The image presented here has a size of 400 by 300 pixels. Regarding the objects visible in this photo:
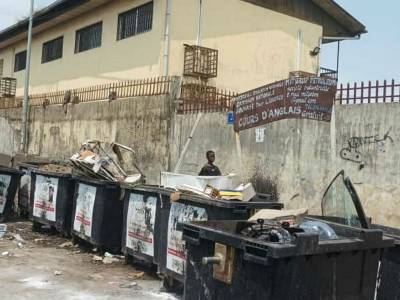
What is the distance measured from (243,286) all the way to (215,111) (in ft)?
25.2

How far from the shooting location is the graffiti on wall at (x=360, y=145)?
768 cm

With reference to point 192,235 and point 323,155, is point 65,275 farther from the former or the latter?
point 323,155

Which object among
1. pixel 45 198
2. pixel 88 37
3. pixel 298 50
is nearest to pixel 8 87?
pixel 88 37

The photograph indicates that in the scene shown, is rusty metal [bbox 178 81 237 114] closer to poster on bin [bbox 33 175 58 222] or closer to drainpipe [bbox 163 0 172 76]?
drainpipe [bbox 163 0 172 76]

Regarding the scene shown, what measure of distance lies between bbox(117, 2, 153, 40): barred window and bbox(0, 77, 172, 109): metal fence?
1.90m

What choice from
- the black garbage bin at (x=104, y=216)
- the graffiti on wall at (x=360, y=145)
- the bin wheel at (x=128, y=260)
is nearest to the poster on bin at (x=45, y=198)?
the black garbage bin at (x=104, y=216)

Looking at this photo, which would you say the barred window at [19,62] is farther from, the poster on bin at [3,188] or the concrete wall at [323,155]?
the concrete wall at [323,155]

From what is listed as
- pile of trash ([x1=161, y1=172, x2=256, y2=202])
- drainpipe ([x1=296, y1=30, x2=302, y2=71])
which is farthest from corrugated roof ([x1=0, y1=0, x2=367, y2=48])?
pile of trash ([x1=161, y1=172, x2=256, y2=202])

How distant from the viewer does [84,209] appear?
8.22m

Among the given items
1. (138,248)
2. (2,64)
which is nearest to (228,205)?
(138,248)

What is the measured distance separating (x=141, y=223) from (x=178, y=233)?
1020 millimetres

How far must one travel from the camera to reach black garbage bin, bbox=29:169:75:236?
8891 mm

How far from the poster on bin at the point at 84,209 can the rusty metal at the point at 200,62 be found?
761 centimetres

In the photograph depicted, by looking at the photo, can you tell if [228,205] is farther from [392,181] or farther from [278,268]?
[392,181]
